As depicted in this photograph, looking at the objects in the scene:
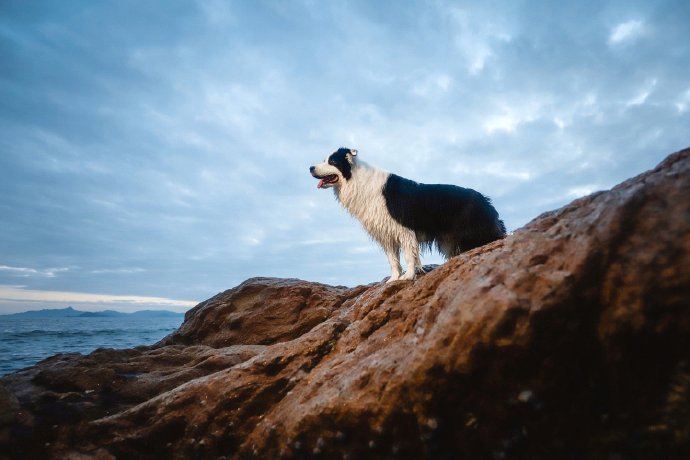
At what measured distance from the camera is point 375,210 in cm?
587

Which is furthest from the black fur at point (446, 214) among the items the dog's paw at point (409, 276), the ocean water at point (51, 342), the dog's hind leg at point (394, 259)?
the ocean water at point (51, 342)

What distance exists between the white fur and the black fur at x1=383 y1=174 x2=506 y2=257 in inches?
5.8

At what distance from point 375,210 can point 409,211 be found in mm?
563

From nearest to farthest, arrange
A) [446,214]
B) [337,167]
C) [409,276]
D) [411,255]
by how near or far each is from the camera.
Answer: [409,276]
[411,255]
[446,214]
[337,167]

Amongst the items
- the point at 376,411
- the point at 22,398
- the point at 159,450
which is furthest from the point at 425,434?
the point at 22,398

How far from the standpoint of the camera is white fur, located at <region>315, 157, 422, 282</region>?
5.64 m

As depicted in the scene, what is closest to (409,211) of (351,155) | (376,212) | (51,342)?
(376,212)

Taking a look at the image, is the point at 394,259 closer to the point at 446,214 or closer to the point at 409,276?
the point at 409,276

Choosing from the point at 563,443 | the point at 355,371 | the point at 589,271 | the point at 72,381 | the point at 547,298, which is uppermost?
the point at 589,271

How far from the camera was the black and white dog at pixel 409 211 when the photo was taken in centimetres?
550

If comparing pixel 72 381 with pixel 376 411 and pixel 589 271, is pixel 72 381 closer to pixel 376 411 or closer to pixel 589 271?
pixel 376 411

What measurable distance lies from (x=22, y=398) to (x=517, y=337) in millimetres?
5699

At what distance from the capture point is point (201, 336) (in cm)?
841

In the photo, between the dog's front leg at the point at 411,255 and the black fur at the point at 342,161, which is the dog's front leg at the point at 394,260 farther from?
the black fur at the point at 342,161
